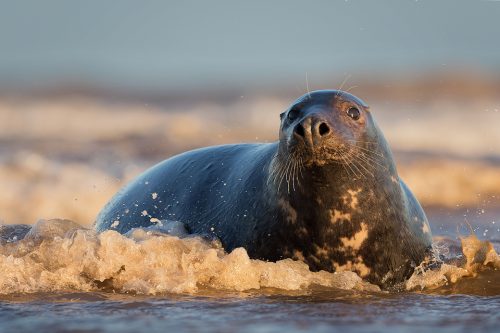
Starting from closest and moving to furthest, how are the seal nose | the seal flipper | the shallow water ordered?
the shallow water, the seal nose, the seal flipper

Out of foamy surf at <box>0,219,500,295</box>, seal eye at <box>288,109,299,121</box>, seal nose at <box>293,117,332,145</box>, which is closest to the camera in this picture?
seal nose at <box>293,117,332,145</box>

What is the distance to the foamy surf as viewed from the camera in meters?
4.88

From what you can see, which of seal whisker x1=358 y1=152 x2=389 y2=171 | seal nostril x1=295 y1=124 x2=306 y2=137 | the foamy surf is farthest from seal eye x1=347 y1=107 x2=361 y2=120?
the foamy surf

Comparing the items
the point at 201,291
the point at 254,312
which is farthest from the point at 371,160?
the point at 254,312

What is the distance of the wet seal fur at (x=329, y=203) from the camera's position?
4.94m

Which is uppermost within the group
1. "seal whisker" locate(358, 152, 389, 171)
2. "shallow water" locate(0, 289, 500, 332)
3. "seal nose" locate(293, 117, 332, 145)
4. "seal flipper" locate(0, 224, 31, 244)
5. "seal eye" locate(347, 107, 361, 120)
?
"seal eye" locate(347, 107, 361, 120)

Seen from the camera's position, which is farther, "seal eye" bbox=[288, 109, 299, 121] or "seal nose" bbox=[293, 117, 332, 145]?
"seal eye" bbox=[288, 109, 299, 121]

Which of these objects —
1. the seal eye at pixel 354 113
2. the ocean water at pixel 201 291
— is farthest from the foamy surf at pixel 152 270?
the seal eye at pixel 354 113

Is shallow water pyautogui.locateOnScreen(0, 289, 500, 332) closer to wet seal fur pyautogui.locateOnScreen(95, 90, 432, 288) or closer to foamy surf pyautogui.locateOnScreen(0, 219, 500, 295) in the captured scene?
foamy surf pyautogui.locateOnScreen(0, 219, 500, 295)

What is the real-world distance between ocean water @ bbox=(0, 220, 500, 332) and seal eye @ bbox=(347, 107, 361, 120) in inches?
31.8

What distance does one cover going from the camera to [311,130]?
476 centimetres

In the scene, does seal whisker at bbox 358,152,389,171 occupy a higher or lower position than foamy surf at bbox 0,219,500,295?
higher

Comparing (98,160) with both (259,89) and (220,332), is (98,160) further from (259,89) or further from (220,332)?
(259,89)

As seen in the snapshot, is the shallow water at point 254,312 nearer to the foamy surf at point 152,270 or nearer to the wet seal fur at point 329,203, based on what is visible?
the foamy surf at point 152,270
